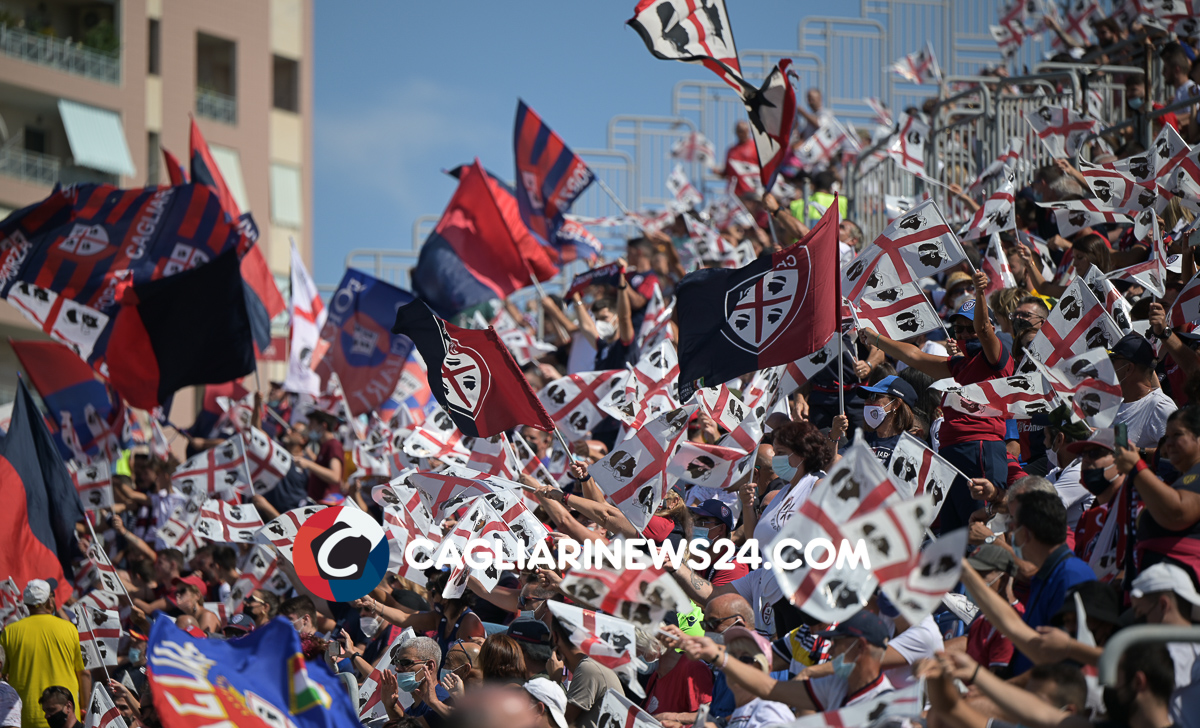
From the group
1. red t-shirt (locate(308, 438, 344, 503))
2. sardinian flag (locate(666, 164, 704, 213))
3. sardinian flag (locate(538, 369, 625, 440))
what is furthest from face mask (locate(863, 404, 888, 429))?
sardinian flag (locate(666, 164, 704, 213))

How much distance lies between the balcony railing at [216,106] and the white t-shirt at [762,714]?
A: 116 ft

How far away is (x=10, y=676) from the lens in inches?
392

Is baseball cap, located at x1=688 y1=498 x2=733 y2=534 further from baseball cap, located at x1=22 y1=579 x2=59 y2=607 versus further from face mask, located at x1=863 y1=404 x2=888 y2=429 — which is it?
baseball cap, located at x1=22 y1=579 x2=59 y2=607

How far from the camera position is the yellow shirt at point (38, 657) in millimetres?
9859

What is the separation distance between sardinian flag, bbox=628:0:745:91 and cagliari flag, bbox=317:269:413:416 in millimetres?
5277

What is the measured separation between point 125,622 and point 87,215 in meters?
5.45

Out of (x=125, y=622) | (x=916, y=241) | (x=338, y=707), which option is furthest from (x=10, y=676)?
(x=916, y=241)

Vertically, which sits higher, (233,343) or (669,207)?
(669,207)

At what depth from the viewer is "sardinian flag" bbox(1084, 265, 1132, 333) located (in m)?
7.74

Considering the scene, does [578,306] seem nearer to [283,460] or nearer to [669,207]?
[283,460]

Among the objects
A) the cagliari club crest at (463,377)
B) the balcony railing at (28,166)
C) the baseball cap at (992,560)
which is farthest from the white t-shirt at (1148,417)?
the balcony railing at (28,166)

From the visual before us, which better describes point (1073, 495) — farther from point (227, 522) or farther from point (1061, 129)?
point (227, 522)

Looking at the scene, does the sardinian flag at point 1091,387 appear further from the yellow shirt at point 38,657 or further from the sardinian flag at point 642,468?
the yellow shirt at point 38,657

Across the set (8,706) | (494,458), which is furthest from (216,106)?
(494,458)
